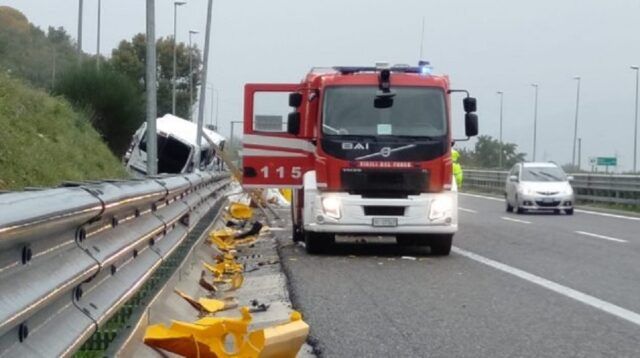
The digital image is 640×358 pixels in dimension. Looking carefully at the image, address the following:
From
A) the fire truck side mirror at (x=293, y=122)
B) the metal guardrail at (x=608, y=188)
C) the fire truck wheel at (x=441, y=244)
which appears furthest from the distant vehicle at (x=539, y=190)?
the fire truck side mirror at (x=293, y=122)

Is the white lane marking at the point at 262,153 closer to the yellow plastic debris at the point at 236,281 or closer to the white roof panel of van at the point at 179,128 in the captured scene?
the yellow plastic debris at the point at 236,281

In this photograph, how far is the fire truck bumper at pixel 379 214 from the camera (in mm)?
15086

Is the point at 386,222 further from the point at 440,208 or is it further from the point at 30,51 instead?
Result: the point at 30,51

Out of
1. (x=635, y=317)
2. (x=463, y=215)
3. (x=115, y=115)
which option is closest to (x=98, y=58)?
(x=115, y=115)

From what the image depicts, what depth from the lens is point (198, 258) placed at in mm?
12023

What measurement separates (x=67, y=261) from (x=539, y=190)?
27797 millimetres

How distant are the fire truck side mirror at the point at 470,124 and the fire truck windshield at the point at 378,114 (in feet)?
1.93

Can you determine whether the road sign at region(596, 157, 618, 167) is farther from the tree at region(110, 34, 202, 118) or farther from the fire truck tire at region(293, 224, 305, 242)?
the fire truck tire at region(293, 224, 305, 242)

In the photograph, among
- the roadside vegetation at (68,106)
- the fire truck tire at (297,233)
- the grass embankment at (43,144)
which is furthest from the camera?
the roadside vegetation at (68,106)

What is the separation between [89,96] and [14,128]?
1989 cm

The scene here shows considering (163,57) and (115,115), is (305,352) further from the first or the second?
(163,57)

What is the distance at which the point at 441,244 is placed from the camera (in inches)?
608

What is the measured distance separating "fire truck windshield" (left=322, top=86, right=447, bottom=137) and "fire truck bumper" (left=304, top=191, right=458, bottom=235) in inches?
37.3

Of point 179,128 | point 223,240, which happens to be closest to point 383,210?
point 223,240
